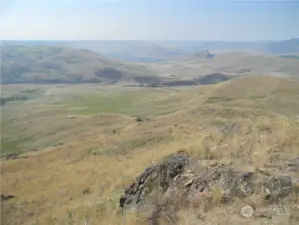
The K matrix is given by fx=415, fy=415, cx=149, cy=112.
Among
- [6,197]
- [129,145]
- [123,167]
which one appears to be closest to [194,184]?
[123,167]

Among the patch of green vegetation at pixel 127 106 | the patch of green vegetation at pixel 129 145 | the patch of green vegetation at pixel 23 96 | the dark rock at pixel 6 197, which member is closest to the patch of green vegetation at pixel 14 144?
the patch of green vegetation at pixel 127 106

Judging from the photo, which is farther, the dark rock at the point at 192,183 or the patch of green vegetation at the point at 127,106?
the patch of green vegetation at the point at 127,106

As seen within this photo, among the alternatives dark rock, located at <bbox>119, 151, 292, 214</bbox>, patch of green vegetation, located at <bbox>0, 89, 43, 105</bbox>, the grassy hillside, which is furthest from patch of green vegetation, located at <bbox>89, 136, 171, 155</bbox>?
patch of green vegetation, located at <bbox>0, 89, 43, 105</bbox>

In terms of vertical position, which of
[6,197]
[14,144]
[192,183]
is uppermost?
[192,183]

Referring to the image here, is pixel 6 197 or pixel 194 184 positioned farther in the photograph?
pixel 6 197

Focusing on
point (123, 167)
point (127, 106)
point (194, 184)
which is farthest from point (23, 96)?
point (194, 184)

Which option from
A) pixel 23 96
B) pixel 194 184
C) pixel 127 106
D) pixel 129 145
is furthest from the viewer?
pixel 23 96

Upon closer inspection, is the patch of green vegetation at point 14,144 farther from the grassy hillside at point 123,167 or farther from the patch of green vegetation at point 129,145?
the patch of green vegetation at point 129,145

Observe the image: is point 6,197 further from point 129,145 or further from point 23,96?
point 23,96

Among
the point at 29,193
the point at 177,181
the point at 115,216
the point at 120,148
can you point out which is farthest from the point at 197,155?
the point at 120,148

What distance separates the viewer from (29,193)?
64.6 feet

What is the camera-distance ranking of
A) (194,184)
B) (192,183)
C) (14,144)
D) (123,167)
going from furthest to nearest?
1. (14,144)
2. (123,167)
3. (192,183)
4. (194,184)

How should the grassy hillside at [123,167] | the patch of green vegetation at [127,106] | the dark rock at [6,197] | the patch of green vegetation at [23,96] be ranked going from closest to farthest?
the grassy hillside at [123,167] → the dark rock at [6,197] → the patch of green vegetation at [127,106] → the patch of green vegetation at [23,96]

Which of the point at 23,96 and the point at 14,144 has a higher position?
the point at 14,144
